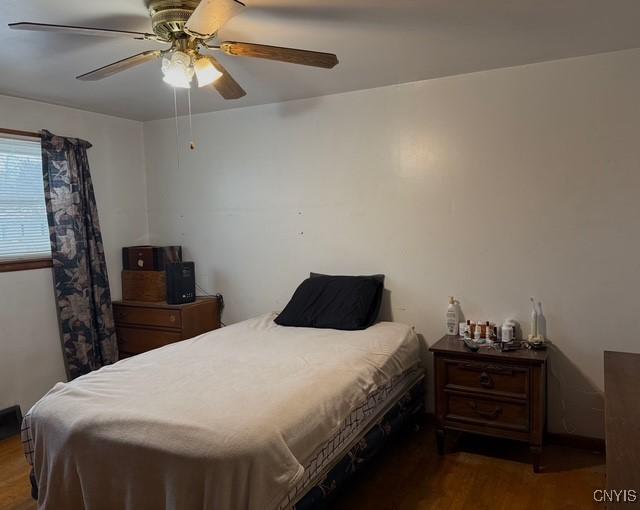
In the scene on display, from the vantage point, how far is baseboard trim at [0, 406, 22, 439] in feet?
10.1

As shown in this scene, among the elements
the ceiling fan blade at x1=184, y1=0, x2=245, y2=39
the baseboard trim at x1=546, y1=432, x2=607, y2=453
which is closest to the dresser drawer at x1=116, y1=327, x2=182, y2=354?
the ceiling fan blade at x1=184, y1=0, x2=245, y2=39

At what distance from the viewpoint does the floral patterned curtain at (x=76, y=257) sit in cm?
337

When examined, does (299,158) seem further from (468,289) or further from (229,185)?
(468,289)

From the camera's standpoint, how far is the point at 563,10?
6.57 ft

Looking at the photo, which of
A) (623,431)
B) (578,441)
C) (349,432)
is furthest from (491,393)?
(623,431)

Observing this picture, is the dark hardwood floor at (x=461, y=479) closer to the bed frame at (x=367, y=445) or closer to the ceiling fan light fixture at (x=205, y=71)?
the bed frame at (x=367, y=445)

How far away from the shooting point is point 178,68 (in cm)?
192

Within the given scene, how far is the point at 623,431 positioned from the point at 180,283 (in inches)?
113

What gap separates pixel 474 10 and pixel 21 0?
1.74 meters

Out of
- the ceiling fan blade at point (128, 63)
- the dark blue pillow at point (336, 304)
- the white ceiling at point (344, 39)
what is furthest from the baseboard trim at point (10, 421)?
the ceiling fan blade at point (128, 63)

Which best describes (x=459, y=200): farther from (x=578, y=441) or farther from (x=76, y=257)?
(x=76, y=257)

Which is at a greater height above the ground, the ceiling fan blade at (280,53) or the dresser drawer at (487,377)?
the ceiling fan blade at (280,53)

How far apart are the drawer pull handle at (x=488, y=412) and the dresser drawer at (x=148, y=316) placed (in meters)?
2.02

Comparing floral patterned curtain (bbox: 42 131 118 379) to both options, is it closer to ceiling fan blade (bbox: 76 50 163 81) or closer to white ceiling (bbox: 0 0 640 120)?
white ceiling (bbox: 0 0 640 120)
